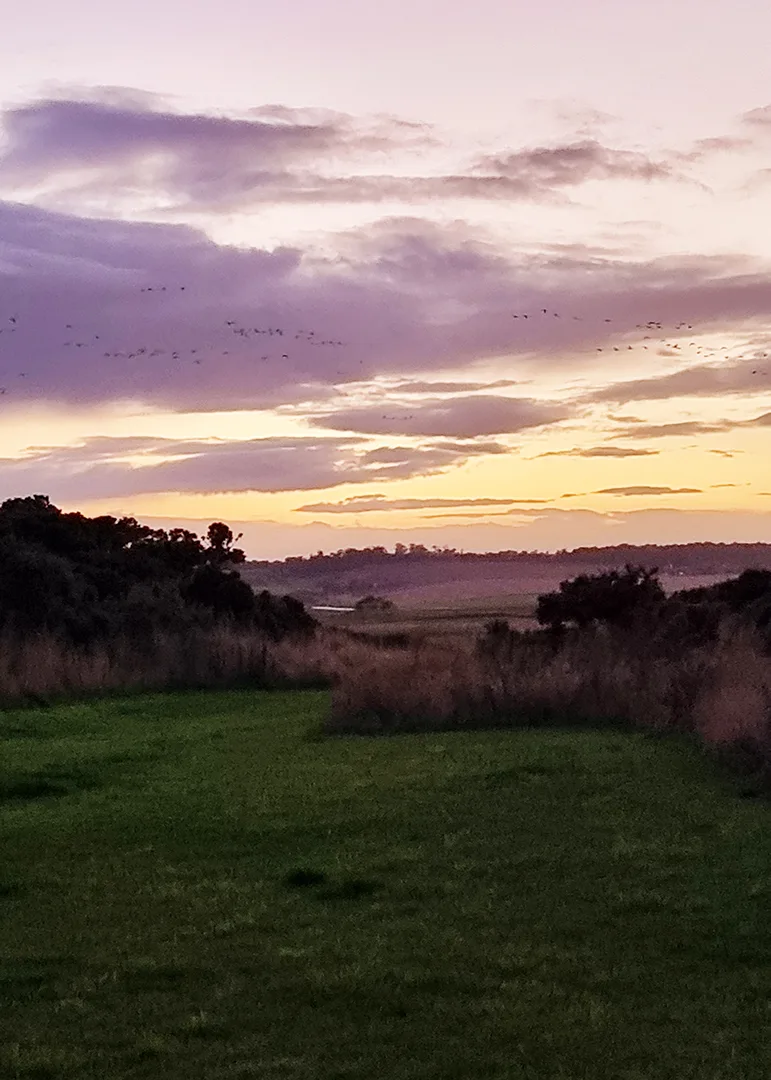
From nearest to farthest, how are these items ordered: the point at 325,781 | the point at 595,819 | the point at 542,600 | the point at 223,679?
the point at 595,819
the point at 325,781
the point at 223,679
the point at 542,600

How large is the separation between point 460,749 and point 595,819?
562 cm

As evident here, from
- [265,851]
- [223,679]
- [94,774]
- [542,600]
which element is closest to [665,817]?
[265,851]

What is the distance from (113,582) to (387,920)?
30275 mm

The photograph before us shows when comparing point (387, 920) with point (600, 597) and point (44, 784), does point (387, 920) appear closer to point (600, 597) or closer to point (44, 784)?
point (44, 784)

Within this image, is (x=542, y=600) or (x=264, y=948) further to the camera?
(x=542, y=600)

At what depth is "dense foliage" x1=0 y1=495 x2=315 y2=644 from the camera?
33906 millimetres

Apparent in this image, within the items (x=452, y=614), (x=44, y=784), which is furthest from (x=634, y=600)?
(x=452, y=614)

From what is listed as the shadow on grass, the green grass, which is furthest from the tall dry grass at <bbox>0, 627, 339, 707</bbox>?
the shadow on grass

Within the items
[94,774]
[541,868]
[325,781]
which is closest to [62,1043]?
[541,868]

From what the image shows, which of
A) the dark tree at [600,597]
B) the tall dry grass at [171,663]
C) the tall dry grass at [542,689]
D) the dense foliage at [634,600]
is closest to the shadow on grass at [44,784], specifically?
the tall dry grass at [542,689]

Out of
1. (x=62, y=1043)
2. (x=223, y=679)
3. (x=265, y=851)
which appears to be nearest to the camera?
(x=62, y=1043)

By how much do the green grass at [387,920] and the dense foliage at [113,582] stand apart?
1705cm

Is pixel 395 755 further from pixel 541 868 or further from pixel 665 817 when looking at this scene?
pixel 541 868

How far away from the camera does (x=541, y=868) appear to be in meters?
10.7
